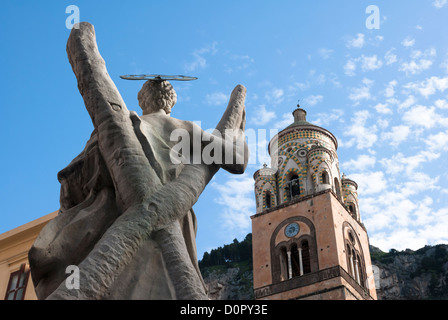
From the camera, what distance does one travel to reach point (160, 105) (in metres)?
2.71

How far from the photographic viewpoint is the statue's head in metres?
2.71

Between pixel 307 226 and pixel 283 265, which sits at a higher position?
pixel 307 226

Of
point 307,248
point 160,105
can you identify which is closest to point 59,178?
point 160,105

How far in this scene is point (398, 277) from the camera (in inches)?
1938

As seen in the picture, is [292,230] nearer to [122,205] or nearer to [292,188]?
[292,188]

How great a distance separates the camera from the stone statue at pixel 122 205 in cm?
198

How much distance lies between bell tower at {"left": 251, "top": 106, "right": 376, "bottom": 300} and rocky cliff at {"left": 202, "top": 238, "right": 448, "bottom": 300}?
54.7 feet

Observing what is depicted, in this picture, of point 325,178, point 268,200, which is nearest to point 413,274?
point 325,178

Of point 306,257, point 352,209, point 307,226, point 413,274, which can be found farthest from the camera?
point 413,274

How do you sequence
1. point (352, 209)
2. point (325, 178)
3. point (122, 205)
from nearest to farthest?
point (122, 205), point (325, 178), point (352, 209)

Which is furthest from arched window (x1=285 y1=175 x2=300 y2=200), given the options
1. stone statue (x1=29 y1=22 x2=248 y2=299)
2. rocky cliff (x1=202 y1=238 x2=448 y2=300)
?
stone statue (x1=29 y1=22 x2=248 y2=299)

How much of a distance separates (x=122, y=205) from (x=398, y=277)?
49.7 meters

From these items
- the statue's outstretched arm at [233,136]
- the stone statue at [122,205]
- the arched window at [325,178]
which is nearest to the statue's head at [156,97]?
the stone statue at [122,205]
